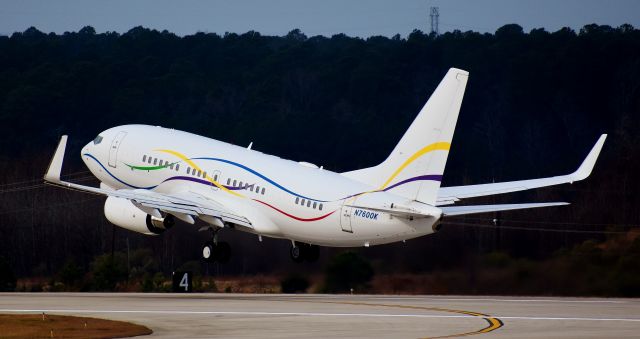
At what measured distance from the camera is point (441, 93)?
4950 cm

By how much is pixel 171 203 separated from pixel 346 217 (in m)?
8.16

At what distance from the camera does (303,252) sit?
5994 cm

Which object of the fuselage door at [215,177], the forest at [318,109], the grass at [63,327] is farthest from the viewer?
the forest at [318,109]

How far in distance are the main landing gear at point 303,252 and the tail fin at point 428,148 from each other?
905 cm

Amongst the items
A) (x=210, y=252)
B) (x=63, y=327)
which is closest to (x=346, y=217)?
(x=210, y=252)

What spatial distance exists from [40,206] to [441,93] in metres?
58.7

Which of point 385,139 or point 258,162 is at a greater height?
point 385,139

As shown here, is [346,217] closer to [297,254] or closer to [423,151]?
[423,151]

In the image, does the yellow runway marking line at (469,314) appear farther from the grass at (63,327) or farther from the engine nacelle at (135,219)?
the grass at (63,327)

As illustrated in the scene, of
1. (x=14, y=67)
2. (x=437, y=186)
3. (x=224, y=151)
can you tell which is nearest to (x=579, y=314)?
(x=437, y=186)

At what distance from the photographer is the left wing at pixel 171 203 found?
56.4 meters

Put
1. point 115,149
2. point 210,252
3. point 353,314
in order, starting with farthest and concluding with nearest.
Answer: point 115,149 → point 210,252 → point 353,314

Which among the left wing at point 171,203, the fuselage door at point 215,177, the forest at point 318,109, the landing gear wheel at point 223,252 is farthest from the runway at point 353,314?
the forest at point 318,109

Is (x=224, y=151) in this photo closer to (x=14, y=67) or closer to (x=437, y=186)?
(x=437, y=186)
